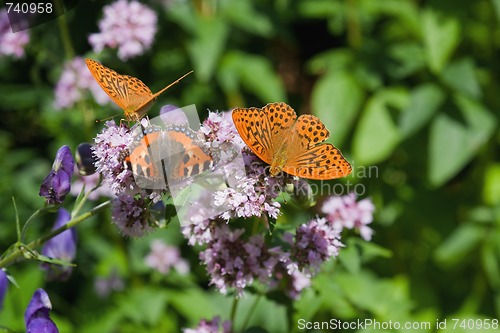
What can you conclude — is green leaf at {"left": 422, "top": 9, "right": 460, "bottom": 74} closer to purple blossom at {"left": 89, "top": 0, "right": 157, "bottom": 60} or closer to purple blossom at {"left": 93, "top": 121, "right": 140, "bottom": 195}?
purple blossom at {"left": 89, "top": 0, "right": 157, "bottom": 60}

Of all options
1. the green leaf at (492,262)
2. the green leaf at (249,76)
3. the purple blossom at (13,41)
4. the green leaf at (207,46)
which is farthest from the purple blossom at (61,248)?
the green leaf at (492,262)

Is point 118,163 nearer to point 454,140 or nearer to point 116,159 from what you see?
point 116,159

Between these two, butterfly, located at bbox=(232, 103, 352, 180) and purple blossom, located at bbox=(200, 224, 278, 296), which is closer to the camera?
butterfly, located at bbox=(232, 103, 352, 180)

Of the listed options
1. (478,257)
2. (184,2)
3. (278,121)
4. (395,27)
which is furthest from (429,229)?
(278,121)

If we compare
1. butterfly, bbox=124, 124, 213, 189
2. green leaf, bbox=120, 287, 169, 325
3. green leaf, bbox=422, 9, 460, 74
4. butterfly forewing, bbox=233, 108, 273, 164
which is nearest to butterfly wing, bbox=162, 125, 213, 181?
butterfly, bbox=124, 124, 213, 189

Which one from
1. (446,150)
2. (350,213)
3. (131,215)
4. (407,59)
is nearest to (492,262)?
(446,150)

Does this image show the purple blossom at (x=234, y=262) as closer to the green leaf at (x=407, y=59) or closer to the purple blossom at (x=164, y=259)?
the purple blossom at (x=164, y=259)
